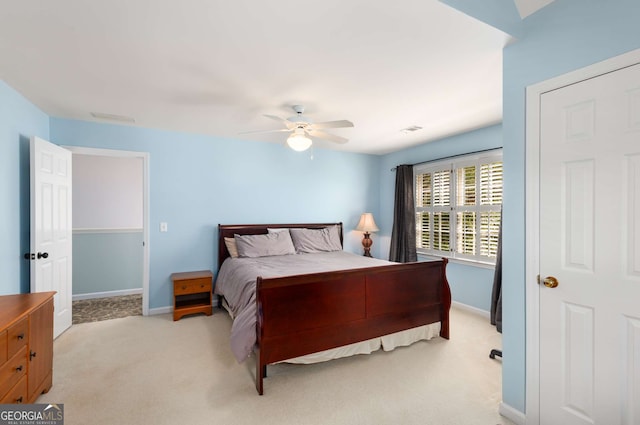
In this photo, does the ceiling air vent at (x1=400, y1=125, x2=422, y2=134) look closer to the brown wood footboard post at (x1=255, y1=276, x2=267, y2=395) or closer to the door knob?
the door knob

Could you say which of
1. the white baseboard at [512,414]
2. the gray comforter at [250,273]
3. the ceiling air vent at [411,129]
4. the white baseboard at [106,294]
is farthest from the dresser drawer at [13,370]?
the ceiling air vent at [411,129]

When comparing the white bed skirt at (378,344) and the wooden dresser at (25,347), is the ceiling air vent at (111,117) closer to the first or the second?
A: the wooden dresser at (25,347)

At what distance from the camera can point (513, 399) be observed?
1.86 m

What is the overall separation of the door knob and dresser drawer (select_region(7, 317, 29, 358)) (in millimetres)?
3028

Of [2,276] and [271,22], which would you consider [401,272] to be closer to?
[271,22]

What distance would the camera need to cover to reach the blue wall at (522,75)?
4.91ft

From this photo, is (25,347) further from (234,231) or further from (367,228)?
(367,228)

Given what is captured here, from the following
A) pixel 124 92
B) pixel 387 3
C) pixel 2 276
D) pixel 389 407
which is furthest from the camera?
pixel 124 92

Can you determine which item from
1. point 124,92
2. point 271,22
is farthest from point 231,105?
point 271,22

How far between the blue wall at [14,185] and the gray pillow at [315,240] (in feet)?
9.74

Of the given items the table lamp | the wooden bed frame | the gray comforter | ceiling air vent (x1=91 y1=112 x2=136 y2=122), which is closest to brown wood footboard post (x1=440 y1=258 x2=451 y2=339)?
the wooden bed frame

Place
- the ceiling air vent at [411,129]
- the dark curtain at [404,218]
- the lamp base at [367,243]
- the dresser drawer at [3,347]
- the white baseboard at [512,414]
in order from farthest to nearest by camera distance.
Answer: the lamp base at [367,243] → the dark curtain at [404,218] → the ceiling air vent at [411,129] → the white baseboard at [512,414] → the dresser drawer at [3,347]

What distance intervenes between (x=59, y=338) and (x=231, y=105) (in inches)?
120

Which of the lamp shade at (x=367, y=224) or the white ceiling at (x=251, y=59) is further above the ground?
the white ceiling at (x=251, y=59)
